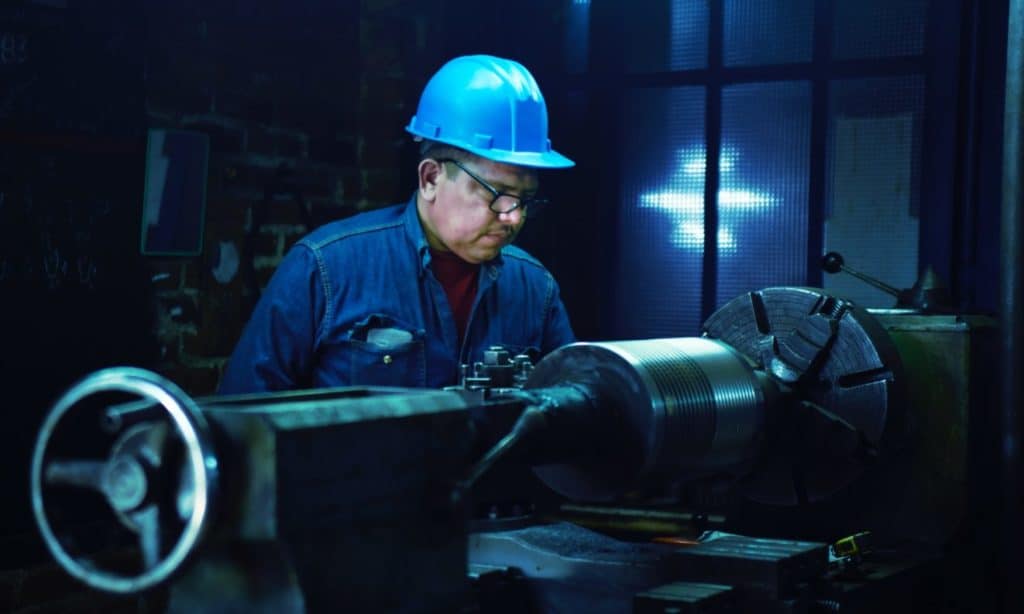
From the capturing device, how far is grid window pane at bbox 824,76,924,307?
3.37 meters

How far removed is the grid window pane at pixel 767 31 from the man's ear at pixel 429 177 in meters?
1.16

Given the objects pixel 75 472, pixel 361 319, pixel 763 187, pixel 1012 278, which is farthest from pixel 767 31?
pixel 75 472

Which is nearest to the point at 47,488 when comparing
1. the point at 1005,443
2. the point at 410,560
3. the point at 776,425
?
the point at 410,560

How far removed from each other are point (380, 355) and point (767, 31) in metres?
1.47

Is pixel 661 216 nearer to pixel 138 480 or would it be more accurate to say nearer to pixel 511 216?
pixel 511 216

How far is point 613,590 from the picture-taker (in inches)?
66.1

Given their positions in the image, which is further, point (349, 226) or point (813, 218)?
point (813, 218)

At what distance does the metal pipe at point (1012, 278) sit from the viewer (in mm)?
2074

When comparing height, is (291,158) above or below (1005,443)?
above

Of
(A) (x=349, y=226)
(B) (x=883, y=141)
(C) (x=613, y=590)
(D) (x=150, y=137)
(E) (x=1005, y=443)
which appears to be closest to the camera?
(C) (x=613, y=590)

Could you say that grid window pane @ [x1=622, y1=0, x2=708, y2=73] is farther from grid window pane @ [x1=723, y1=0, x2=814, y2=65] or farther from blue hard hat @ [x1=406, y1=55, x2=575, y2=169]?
blue hard hat @ [x1=406, y1=55, x2=575, y2=169]

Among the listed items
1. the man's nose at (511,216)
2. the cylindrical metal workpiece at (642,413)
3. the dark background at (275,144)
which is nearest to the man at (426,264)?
the man's nose at (511,216)

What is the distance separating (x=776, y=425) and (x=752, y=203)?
1559 mm

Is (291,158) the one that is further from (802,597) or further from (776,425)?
(802,597)
